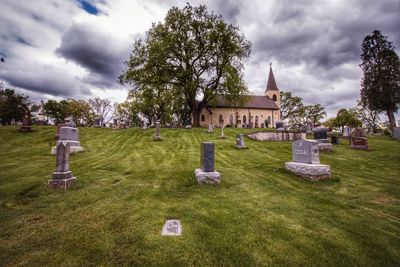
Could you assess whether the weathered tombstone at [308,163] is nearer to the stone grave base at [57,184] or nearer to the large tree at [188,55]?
the stone grave base at [57,184]

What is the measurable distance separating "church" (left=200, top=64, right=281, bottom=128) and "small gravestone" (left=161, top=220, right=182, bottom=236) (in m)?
42.6

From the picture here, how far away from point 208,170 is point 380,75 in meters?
33.5

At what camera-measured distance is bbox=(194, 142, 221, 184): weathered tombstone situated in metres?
6.95

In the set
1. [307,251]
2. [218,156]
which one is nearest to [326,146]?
[218,156]

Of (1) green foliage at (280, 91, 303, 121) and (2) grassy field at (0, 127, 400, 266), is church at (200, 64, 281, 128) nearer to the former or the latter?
(1) green foliage at (280, 91, 303, 121)

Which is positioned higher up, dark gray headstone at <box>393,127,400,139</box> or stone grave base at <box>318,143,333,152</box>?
dark gray headstone at <box>393,127,400,139</box>

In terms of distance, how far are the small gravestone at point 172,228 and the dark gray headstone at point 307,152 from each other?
6.35 m

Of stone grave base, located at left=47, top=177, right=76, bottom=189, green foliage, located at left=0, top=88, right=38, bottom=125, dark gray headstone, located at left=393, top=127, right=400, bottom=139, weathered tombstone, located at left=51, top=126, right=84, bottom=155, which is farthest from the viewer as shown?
green foliage, located at left=0, top=88, right=38, bottom=125

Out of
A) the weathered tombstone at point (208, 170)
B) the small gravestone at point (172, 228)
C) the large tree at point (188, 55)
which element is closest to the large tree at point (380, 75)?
the large tree at point (188, 55)

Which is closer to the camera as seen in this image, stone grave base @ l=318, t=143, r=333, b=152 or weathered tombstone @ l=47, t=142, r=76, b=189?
weathered tombstone @ l=47, t=142, r=76, b=189

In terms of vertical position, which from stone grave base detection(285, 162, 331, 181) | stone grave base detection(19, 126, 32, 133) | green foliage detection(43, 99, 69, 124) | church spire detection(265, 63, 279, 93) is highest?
church spire detection(265, 63, 279, 93)

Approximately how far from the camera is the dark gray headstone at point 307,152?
8.30m

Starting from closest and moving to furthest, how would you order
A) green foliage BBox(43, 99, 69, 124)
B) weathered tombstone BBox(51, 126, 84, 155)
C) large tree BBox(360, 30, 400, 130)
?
weathered tombstone BBox(51, 126, 84, 155) → large tree BBox(360, 30, 400, 130) → green foliage BBox(43, 99, 69, 124)

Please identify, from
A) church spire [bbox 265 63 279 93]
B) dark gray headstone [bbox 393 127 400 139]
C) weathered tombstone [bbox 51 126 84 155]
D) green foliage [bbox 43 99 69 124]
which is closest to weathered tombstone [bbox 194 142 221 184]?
weathered tombstone [bbox 51 126 84 155]
